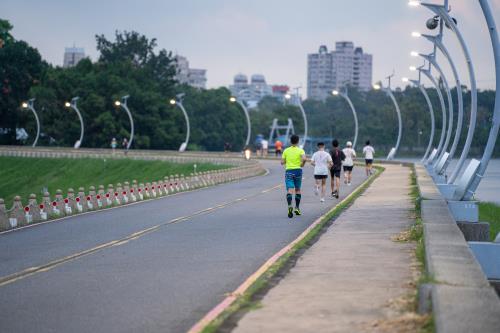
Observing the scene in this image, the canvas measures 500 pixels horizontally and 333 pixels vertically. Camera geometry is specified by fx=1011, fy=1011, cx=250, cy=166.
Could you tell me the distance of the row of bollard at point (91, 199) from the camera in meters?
25.0

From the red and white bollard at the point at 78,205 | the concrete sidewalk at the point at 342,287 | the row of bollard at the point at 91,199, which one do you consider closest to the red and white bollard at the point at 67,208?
the row of bollard at the point at 91,199

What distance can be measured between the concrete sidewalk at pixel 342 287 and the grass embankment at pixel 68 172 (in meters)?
69.1

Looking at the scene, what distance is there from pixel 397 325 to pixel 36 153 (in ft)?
337

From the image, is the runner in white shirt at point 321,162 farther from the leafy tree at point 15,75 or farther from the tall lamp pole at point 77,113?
the leafy tree at point 15,75

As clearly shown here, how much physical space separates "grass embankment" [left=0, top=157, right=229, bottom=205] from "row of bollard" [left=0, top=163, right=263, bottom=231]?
38.4 m

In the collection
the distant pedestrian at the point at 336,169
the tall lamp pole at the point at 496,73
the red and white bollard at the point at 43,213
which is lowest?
the red and white bollard at the point at 43,213

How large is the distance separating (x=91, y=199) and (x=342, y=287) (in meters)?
21.3

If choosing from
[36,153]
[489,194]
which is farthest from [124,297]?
[36,153]

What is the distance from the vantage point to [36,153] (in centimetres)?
10862

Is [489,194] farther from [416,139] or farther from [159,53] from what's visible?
[159,53]

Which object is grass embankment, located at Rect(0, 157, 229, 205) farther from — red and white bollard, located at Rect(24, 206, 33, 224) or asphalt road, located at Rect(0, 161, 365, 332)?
asphalt road, located at Rect(0, 161, 365, 332)

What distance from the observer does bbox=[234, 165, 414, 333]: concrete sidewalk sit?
29.7ft

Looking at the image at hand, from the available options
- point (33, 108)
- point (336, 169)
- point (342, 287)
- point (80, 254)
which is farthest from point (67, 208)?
point (33, 108)

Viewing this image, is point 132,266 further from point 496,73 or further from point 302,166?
point 496,73
